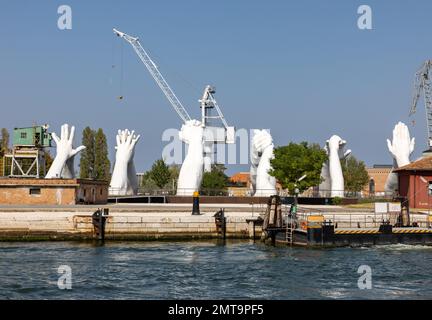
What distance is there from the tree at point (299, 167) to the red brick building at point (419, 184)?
15.1m

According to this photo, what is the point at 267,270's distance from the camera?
3069 cm

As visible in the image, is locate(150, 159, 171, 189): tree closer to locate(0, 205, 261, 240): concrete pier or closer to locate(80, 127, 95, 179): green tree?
locate(80, 127, 95, 179): green tree

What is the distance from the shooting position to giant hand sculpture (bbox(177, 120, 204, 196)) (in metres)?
85.6

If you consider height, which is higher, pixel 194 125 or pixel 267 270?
pixel 194 125

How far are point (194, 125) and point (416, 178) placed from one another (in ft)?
117

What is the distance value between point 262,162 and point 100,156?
35609 mm

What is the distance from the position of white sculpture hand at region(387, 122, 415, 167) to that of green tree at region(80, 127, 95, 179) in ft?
165

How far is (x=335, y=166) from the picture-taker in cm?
8475

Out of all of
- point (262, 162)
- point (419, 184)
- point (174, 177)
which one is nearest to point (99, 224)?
point (419, 184)

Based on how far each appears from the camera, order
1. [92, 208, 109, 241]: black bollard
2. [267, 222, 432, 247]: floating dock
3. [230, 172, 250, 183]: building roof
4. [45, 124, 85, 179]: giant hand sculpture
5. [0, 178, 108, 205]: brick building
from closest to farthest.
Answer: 1. [267, 222, 432, 247]: floating dock
2. [92, 208, 109, 241]: black bollard
3. [0, 178, 108, 205]: brick building
4. [45, 124, 85, 179]: giant hand sculpture
5. [230, 172, 250, 183]: building roof

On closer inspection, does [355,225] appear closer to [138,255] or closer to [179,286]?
[138,255]

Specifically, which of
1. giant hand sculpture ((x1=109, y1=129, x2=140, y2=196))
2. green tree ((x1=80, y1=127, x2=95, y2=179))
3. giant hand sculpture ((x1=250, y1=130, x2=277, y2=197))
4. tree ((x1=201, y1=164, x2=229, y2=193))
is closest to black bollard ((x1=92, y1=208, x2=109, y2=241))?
giant hand sculpture ((x1=250, y1=130, x2=277, y2=197))

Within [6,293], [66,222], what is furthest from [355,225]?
[6,293]

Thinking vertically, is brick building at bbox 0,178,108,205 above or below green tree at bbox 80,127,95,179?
below
